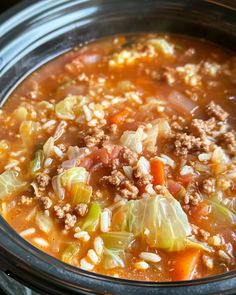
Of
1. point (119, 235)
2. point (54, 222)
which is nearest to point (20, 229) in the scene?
point (54, 222)

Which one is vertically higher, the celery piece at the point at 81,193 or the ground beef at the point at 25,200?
the celery piece at the point at 81,193

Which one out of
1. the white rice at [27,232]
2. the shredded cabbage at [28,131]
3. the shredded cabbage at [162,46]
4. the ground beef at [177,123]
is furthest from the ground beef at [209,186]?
the shredded cabbage at [162,46]

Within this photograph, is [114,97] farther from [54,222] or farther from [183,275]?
[183,275]

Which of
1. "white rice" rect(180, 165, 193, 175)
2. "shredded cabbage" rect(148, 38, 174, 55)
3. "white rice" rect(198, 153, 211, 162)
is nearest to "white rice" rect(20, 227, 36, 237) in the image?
"white rice" rect(180, 165, 193, 175)

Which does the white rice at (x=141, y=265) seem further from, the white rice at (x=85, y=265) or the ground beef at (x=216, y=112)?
the ground beef at (x=216, y=112)

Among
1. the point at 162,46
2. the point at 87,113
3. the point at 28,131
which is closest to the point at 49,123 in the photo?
the point at 28,131

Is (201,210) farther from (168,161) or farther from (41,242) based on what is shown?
(41,242)

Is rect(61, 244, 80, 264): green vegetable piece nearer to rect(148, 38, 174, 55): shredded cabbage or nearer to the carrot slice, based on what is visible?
the carrot slice
